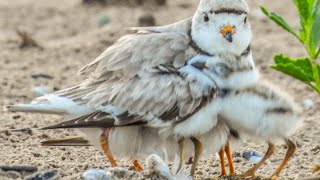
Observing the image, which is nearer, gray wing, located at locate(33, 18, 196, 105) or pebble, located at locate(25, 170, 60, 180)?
pebble, located at locate(25, 170, 60, 180)

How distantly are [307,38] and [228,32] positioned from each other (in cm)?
44

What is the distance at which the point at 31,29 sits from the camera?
10.3m

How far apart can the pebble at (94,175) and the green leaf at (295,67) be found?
1.06 metres

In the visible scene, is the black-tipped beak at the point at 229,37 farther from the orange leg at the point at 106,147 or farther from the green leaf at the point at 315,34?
the orange leg at the point at 106,147

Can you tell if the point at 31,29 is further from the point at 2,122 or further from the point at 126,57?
the point at 126,57

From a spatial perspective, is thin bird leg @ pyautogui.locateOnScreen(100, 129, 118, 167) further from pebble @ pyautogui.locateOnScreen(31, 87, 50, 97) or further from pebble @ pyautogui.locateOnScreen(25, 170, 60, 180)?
pebble @ pyautogui.locateOnScreen(31, 87, 50, 97)

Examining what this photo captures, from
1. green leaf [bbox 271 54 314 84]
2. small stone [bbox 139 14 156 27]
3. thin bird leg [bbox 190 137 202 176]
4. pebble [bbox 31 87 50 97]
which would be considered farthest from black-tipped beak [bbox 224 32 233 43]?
small stone [bbox 139 14 156 27]

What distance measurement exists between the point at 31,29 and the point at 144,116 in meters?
5.41

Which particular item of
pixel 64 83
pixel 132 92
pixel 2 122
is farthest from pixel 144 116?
pixel 64 83

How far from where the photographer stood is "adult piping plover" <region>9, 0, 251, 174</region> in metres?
5.25

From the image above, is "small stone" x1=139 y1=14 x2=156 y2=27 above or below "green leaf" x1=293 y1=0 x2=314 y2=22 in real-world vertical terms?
below

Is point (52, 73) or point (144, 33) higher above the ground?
point (144, 33)

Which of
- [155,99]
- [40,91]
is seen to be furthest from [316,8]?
[40,91]

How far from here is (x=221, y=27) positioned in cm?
534
